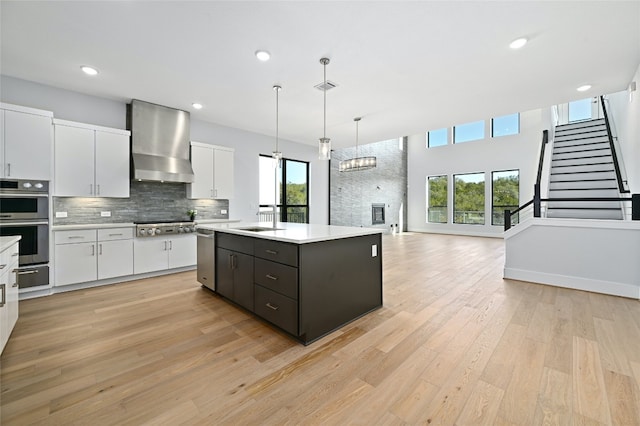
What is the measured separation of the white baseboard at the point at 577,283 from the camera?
335 centimetres

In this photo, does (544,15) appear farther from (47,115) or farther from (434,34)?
(47,115)

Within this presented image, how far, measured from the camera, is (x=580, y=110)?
304 inches

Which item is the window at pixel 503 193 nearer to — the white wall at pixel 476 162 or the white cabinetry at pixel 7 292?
the white wall at pixel 476 162

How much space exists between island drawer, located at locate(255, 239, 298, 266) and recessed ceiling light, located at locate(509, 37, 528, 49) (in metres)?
3.01

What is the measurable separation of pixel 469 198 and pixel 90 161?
10.5 m

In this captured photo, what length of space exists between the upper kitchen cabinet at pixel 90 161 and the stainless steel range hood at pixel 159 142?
176 millimetres

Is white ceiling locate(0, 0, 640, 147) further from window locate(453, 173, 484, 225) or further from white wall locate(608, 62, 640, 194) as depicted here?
window locate(453, 173, 484, 225)

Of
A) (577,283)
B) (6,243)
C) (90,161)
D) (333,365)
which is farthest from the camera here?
(90,161)

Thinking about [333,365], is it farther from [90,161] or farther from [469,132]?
[469,132]

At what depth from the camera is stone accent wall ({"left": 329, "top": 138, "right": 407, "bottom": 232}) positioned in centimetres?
833

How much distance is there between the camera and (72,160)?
3.75m

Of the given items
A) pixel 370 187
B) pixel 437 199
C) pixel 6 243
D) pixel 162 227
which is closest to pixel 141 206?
pixel 162 227

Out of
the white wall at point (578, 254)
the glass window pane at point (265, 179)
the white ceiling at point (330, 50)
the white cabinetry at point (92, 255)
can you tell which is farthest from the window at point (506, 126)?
the white cabinetry at point (92, 255)

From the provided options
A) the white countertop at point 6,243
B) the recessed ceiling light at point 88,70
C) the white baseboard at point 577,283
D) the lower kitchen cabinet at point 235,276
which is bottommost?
the white baseboard at point 577,283
